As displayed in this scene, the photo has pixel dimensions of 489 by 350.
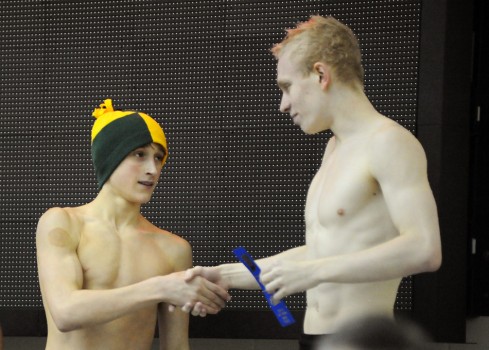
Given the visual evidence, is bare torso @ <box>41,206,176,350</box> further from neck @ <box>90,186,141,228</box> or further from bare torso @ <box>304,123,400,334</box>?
bare torso @ <box>304,123,400,334</box>

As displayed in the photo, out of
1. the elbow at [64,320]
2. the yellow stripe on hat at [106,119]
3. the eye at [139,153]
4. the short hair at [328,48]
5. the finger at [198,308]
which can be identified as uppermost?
the yellow stripe on hat at [106,119]

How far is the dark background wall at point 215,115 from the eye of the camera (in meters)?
3.94

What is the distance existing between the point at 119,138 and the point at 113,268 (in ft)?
1.48

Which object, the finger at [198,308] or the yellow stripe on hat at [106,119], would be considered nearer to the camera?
the finger at [198,308]

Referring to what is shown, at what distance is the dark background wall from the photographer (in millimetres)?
3943

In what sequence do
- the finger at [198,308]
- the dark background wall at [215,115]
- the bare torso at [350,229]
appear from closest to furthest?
the bare torso at [350,229] < the finger at [198,308] < the dark background wall at [215,115]

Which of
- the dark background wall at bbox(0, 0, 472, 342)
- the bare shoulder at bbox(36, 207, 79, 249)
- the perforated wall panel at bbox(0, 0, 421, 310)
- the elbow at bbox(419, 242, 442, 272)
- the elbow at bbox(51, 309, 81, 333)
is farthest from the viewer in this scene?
the perforated wall panel at bbox(0, 0, 421, 310)

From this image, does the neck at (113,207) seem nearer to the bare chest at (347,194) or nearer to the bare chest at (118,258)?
the bare chest at (118,258)

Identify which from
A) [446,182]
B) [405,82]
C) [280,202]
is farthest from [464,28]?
[280,202]

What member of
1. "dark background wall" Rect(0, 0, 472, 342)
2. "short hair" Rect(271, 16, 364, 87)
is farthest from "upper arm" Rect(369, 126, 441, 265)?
"dark background wall" Rect(0, 0, 472, 342)

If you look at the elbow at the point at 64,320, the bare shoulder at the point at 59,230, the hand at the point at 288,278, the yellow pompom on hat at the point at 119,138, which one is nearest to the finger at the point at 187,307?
the elbow at the point at 64,320

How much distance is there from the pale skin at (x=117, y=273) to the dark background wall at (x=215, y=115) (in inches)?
32.2

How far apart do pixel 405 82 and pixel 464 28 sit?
1.09 ft

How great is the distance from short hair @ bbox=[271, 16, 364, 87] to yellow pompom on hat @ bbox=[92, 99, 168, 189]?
0.90 meters
